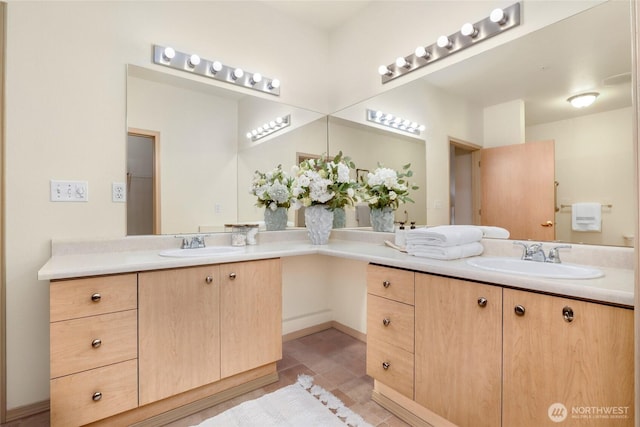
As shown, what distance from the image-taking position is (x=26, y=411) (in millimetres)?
1559

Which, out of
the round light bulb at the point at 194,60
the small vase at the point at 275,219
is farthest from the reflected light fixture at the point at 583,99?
the round light bulb at the point at 194,60

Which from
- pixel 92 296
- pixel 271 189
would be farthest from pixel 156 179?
pixel 92 296

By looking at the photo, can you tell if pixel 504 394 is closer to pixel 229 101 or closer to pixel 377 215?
pixel 377 215

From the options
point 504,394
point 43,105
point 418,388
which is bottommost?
point 418,388

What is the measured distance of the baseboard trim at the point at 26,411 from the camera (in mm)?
1528

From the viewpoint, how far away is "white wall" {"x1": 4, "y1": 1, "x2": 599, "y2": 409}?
5.06ft

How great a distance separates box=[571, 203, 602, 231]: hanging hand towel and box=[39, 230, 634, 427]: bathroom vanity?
120 millimetres

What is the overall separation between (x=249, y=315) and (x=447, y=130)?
1636 mm

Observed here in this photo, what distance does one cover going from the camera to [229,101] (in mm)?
2264

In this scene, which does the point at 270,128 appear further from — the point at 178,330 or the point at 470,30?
the point at 178,330

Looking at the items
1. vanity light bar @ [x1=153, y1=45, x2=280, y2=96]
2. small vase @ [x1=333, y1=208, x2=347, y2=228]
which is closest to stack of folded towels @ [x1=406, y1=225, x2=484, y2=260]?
small vase @ [x1=333, y1=208, x2=347, y2=228]

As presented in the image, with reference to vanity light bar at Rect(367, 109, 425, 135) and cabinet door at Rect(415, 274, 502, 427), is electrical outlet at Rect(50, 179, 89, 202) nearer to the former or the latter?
cabinet door at Rect(415, 274, 502, 427)

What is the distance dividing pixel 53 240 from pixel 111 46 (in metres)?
1.14

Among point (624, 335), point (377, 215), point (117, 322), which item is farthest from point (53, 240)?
point (624, 335)
